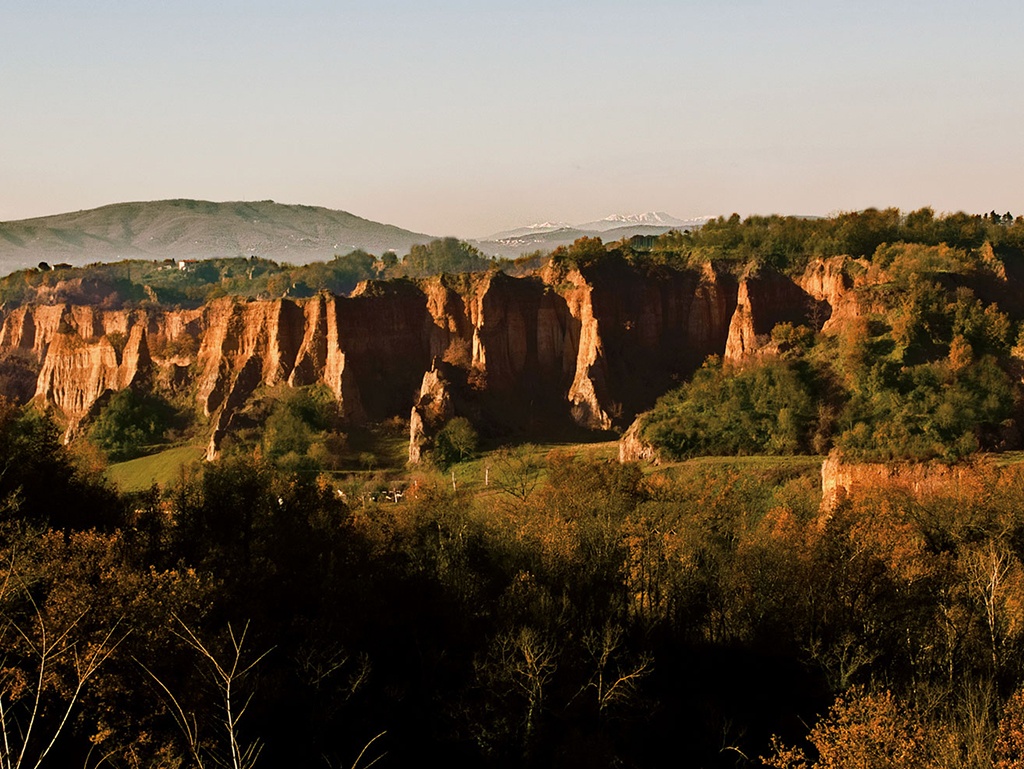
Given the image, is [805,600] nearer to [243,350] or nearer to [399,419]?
[399,419]

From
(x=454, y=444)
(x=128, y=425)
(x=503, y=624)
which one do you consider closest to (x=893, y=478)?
(x=503, y=624)

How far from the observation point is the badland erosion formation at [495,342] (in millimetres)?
50781

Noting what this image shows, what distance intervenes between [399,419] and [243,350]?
30.2ft

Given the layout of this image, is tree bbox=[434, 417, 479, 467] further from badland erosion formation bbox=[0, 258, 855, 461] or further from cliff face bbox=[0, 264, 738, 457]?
cliff face bbox=[0, 264, 738, 457]

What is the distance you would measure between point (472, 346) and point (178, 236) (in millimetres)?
129385

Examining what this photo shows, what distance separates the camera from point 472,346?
173 feet

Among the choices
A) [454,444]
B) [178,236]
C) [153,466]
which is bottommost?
[153,466]

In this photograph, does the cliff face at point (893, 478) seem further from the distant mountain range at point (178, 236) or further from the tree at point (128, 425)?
the distant mountain range at point (178, 236)

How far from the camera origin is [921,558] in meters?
24.8

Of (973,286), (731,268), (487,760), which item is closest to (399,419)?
(731,268)

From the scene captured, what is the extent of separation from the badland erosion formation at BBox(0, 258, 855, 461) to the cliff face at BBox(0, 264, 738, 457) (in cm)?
7

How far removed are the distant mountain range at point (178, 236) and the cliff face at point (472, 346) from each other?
88027 millimetres

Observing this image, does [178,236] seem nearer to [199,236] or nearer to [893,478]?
[199,236]

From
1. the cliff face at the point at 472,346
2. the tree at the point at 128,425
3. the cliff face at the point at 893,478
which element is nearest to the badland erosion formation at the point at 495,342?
the cliff face at the point at 472,346
